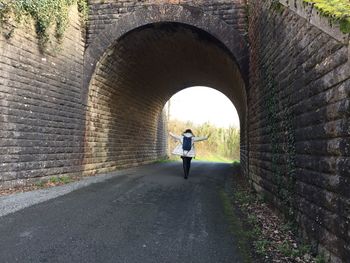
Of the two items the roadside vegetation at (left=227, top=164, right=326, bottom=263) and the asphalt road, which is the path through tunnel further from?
the roadside vegetation at (left=227, top=164, right=326, bottom=263)

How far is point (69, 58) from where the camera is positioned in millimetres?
11469

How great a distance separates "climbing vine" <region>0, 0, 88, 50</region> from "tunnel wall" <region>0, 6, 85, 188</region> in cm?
21

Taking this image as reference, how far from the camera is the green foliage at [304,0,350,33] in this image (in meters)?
3.77

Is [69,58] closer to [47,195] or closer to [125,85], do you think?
[125,85]

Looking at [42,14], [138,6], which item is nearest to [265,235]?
[42,14]

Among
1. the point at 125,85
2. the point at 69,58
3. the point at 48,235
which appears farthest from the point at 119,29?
the point at 48,235

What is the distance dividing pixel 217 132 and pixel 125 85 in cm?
2014

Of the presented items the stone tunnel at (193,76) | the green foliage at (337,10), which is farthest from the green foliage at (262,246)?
the green foliage at (337,10)

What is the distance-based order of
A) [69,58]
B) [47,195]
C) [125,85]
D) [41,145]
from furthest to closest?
[125,85]
[69,58]
[41,145]
[47,195]

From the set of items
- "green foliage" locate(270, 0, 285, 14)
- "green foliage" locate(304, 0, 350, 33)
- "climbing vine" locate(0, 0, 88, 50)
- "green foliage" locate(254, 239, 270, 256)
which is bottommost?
"green foliage" locate(254, 239, 270, 256)

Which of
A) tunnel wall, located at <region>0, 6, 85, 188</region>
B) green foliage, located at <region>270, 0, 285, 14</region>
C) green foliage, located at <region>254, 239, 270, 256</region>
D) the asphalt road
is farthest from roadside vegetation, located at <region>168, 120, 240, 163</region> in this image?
green foliage, located at <region>254, 239, 270, 256</region>

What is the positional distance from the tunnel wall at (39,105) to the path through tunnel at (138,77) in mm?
803

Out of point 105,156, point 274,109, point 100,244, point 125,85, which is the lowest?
point 100,244

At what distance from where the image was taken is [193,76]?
18.7 meters
